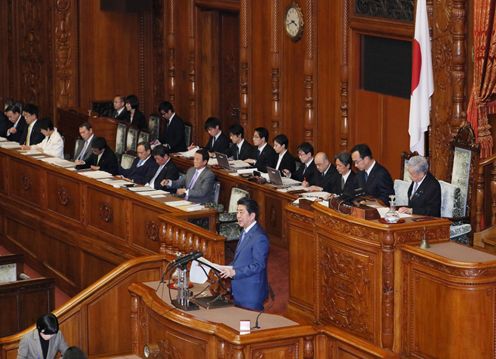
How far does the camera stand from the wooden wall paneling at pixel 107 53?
18109 mm

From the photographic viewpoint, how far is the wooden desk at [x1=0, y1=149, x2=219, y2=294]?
11289 mm

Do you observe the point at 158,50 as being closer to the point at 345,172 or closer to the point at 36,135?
the point at 36,135

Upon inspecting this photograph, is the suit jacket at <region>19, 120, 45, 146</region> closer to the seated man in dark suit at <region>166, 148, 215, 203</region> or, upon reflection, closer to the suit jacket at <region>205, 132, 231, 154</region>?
the suit jacket at <region>205, 132, 231, 154</region>

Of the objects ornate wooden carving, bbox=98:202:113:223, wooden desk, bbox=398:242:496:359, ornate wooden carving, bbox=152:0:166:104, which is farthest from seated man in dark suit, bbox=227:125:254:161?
wooden desk, bbox=398:242:496:359

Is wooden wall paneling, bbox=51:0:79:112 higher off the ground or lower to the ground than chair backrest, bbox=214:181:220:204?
higher

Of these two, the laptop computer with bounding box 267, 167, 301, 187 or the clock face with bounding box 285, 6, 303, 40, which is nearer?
the laptop computer with bounding box 267, 167, 301, 187

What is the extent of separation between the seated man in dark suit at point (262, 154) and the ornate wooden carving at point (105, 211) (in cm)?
191

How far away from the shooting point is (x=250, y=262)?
8664 mm

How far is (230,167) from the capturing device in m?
13.1

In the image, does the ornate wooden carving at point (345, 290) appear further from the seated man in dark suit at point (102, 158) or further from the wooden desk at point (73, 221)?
the seated man in dark suit at point (102, 158)

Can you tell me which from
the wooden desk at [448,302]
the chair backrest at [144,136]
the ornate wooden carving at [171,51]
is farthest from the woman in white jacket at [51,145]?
the wooden desk at [448,302]

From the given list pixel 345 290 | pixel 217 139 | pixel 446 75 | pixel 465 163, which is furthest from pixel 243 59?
pixel 345 290

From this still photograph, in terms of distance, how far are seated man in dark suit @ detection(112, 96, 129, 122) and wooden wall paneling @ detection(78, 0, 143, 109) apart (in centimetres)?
102

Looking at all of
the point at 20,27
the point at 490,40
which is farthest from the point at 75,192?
the point at 20,27
